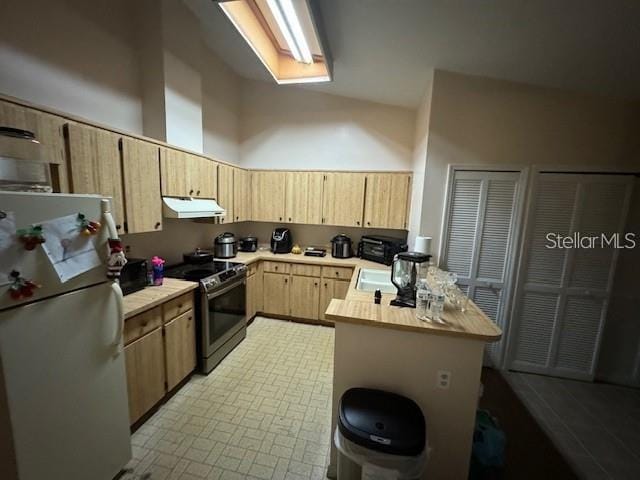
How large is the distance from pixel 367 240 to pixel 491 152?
5.54 feet

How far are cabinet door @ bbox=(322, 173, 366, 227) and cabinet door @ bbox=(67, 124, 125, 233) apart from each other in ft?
7.73

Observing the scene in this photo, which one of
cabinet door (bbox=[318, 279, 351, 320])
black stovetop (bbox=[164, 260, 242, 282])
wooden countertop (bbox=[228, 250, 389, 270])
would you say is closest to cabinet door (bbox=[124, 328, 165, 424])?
black stovetop (bbox=[164, 260, 242, 282])

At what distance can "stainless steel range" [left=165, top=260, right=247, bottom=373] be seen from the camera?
7.94ft

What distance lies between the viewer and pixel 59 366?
1219mm

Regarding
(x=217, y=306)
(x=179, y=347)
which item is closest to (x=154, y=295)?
(x=179, y=347)

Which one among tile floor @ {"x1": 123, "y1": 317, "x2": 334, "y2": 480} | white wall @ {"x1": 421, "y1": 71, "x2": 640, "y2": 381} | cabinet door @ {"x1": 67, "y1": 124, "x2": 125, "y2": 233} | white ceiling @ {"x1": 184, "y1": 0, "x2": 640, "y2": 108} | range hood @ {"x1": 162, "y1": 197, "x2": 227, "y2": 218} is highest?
white ceiling @ {"x1": 184, "y1": 0, "x2": 640, "y2": 108}

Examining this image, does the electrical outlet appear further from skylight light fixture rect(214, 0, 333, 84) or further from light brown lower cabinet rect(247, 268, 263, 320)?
light brown lower cabinet rect(247, 268, 263, 320)

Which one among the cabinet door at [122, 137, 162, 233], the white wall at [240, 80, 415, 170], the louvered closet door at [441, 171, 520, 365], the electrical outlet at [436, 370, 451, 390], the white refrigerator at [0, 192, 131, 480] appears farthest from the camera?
the white wall at [240, 80, 415, 170]

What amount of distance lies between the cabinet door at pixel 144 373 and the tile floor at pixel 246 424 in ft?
0.61

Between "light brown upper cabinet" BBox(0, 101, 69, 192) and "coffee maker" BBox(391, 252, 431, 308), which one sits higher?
"light brown upper cabinet" BBox(0, 101, 69, 192)

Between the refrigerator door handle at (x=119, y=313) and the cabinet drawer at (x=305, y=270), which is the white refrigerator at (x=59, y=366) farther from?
the cabinet drawer at (x=305, y=270)

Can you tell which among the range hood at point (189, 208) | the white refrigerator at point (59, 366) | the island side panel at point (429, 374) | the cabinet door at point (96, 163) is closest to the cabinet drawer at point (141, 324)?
the white refrigerator at point (59, 366)

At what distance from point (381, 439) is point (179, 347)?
181cm

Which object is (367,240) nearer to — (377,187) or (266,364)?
(377,187)
